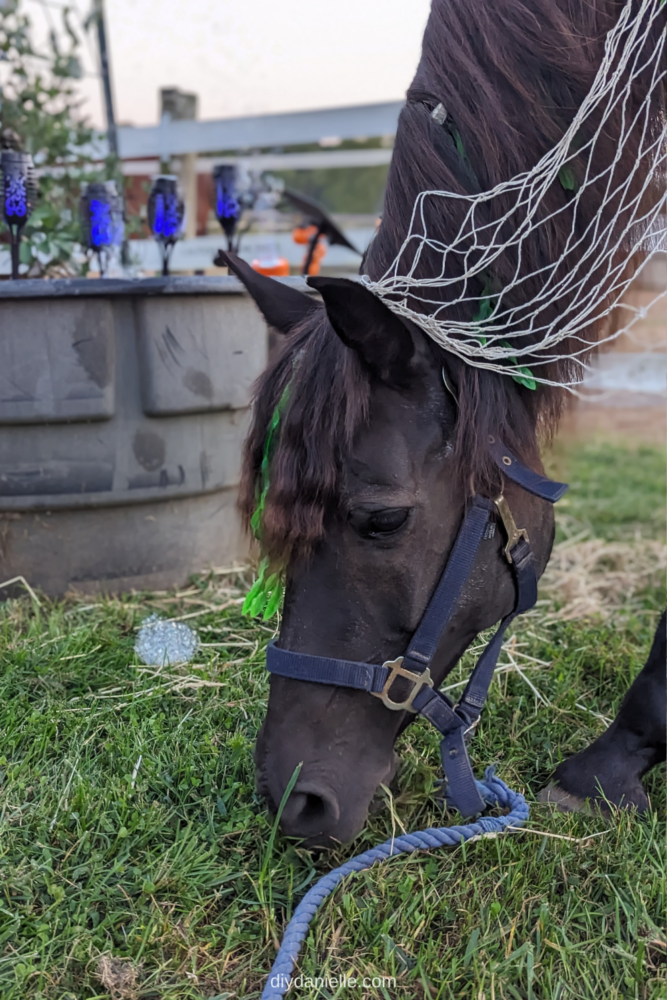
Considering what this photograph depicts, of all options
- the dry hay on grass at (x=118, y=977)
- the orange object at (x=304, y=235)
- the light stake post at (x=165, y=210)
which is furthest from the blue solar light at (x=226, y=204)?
the dry hay on grass at (x=118, y=977)

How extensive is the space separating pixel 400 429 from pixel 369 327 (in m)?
0.18

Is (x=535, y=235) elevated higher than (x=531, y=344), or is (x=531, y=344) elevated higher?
(x=535, y=235)

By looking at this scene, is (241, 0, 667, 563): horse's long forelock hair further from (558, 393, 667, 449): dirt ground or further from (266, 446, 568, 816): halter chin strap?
(558, 393, 667, 449): dirt ground

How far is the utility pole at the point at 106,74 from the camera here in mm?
3773

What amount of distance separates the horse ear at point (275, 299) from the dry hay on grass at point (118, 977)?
1026 millimetres

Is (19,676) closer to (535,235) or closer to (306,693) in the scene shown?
(306,693)

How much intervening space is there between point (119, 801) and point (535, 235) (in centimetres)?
125

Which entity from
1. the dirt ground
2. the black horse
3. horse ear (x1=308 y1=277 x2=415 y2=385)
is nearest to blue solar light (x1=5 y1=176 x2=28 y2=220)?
the black horse

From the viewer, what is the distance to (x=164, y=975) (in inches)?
42.3

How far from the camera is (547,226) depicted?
136 cm

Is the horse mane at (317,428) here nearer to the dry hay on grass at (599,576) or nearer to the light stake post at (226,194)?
the dry hay on grass at (599,576)

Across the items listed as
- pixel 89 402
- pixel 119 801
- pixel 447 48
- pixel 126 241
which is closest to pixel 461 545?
pixel 119 801

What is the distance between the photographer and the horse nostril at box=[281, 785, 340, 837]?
116 cm

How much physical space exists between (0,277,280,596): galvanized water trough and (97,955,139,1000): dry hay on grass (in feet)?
4.71
